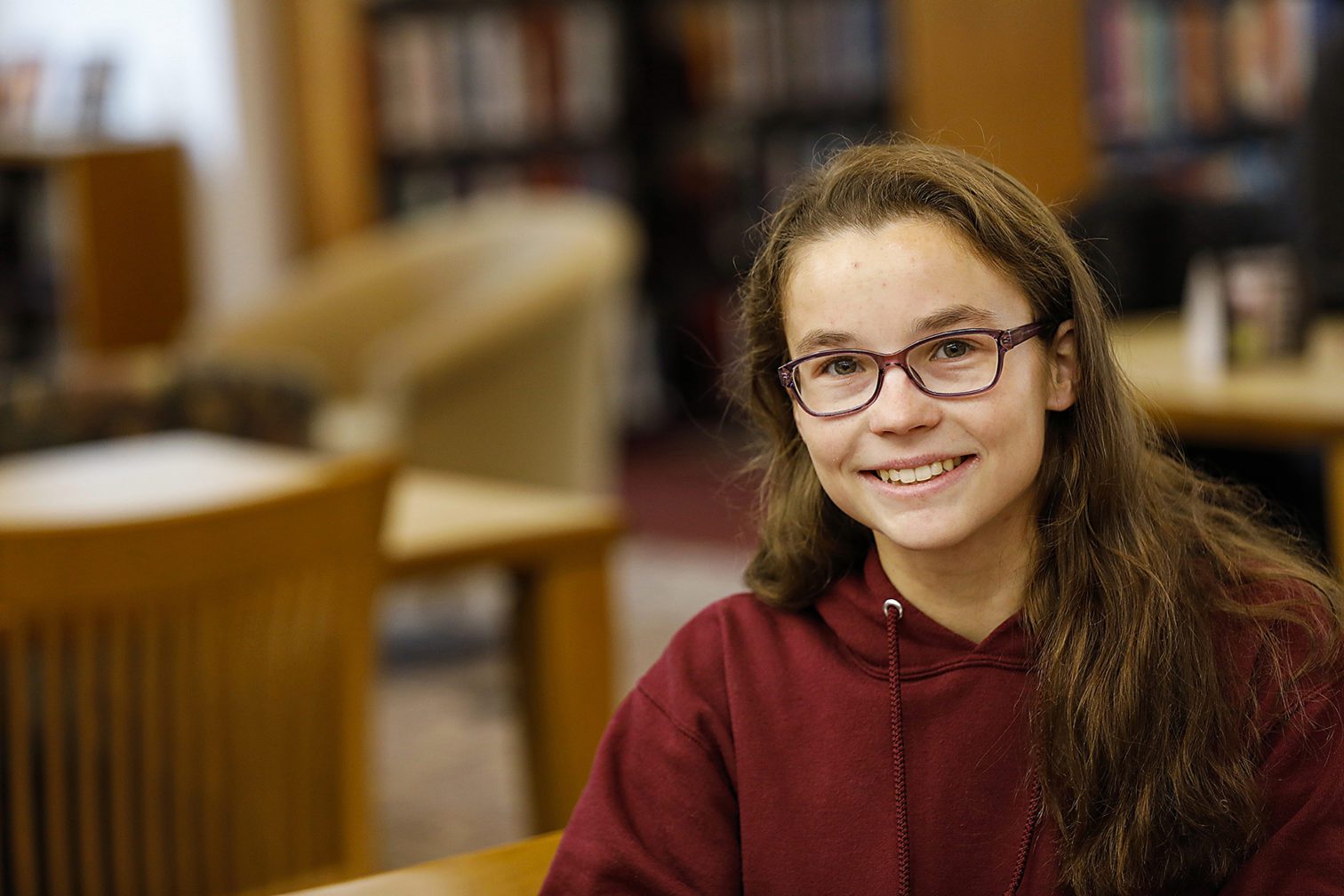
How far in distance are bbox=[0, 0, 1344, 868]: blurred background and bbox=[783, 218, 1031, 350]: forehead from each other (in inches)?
68.0

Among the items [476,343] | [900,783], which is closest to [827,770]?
[900,783]

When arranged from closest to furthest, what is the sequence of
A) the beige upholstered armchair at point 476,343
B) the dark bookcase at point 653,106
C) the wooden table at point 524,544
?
1. the wooden table at point 524,544
2. the beige upholstered armchair at point 476,343
3. the dark bookcase at point 653,106

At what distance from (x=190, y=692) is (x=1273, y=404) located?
1.36 meters

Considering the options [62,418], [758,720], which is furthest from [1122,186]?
[758,720]

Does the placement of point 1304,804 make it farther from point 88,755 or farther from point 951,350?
point 88,755

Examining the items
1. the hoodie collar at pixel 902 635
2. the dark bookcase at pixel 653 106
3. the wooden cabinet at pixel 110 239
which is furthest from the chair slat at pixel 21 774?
the wooden cabinet at pixel 110 239

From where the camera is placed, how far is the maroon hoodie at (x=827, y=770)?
3.22 feet

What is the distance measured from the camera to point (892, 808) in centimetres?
99

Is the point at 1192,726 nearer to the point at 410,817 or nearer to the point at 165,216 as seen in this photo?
the point at 410,817

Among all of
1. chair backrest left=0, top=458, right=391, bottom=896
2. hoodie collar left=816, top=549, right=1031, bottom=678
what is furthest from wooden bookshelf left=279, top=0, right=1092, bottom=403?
hoodie collar left=816, top=549, right=1031, bottom=678

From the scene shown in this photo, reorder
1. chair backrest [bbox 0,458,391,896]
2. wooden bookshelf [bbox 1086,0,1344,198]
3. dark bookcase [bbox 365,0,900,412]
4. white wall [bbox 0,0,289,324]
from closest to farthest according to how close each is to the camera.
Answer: chair backrest [bbox 0,458,391,896] → wooden bookshelf [bbox 1086,0,1344,198] → white wall [bbox 0,0,289,324] → dark bookcase [bbox 365,0,900,412]

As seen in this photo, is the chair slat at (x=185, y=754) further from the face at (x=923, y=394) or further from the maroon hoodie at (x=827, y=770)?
the face at (x=923, y=394)

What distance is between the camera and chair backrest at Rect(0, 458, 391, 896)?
1431mm

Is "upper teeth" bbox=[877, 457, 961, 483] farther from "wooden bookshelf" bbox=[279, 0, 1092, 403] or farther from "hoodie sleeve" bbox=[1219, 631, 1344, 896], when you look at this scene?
"wooden bookshelf" bbox=[279, 0, 1092, 403]
